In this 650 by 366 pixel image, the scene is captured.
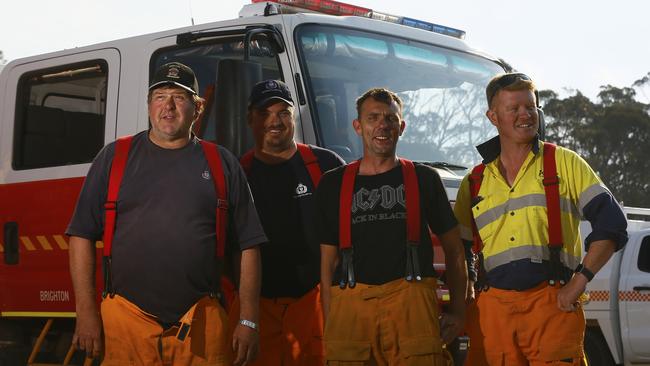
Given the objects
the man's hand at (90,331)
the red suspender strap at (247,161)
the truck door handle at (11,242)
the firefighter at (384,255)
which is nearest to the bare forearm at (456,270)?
the firefighter at (384,255)

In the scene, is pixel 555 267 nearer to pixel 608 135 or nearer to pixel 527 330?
pixel 527 330

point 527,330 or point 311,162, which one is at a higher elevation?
point 311,162

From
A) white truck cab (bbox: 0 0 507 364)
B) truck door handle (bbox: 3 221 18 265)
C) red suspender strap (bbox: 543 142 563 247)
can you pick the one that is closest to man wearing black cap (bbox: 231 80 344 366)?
white truck cab (bbox: 0 0 507 364)

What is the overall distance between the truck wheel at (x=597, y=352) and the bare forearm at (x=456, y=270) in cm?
677

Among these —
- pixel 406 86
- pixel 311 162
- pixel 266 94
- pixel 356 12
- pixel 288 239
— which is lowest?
pixel 288 239

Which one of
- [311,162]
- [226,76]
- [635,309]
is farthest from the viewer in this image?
Result: [635,309]

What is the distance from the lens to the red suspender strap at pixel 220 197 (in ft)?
14.8

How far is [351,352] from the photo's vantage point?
14.7ft

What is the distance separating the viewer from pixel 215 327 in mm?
4484

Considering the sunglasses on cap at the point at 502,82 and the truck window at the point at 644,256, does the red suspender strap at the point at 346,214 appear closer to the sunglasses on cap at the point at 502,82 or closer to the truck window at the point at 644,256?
the sunglasses on cap at the point at 502,82

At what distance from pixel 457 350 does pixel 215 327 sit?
175cm

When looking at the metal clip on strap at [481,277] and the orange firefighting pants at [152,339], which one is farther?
the metal clip on strap at [481,277]

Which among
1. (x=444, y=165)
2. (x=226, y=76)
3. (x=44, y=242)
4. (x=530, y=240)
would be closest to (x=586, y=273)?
(x=530, y=240)

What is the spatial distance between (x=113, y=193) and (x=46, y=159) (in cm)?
285
